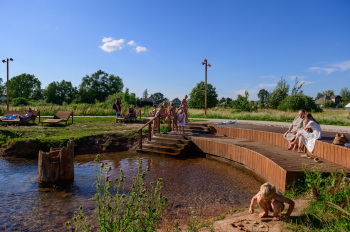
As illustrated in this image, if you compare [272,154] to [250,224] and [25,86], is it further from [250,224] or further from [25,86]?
[25,86]

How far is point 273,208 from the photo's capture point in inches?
149

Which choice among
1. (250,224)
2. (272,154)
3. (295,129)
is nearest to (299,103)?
(295,129)

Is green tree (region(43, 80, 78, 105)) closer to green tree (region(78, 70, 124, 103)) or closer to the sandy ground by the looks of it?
green tree (region(78, 70, 124, 103))

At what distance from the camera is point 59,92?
6750cm

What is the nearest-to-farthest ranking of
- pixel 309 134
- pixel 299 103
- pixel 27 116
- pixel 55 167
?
1. pixel 55 167
2. pixel 309 134
3. pixel 27 116
4. pixel 299 103

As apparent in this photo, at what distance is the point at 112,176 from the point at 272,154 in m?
4.89

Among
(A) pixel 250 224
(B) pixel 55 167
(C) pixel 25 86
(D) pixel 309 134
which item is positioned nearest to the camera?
(A) pixel 250 224

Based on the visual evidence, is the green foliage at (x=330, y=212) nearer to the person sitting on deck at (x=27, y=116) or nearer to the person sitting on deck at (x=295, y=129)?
the person sitting on deck at (x=295, y=129)

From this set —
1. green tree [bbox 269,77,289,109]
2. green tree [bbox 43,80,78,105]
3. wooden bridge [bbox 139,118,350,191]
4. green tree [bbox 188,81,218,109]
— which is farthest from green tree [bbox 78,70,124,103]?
wooden bridge [bbox 139,118,350,191]

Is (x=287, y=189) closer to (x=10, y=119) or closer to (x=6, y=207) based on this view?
(x=6, y=207)

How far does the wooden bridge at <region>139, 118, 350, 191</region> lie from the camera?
5.68 meters

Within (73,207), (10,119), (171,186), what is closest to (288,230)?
(171,186)

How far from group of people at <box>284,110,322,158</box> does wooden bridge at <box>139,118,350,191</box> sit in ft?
0.77

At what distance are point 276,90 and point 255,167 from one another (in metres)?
25.0
